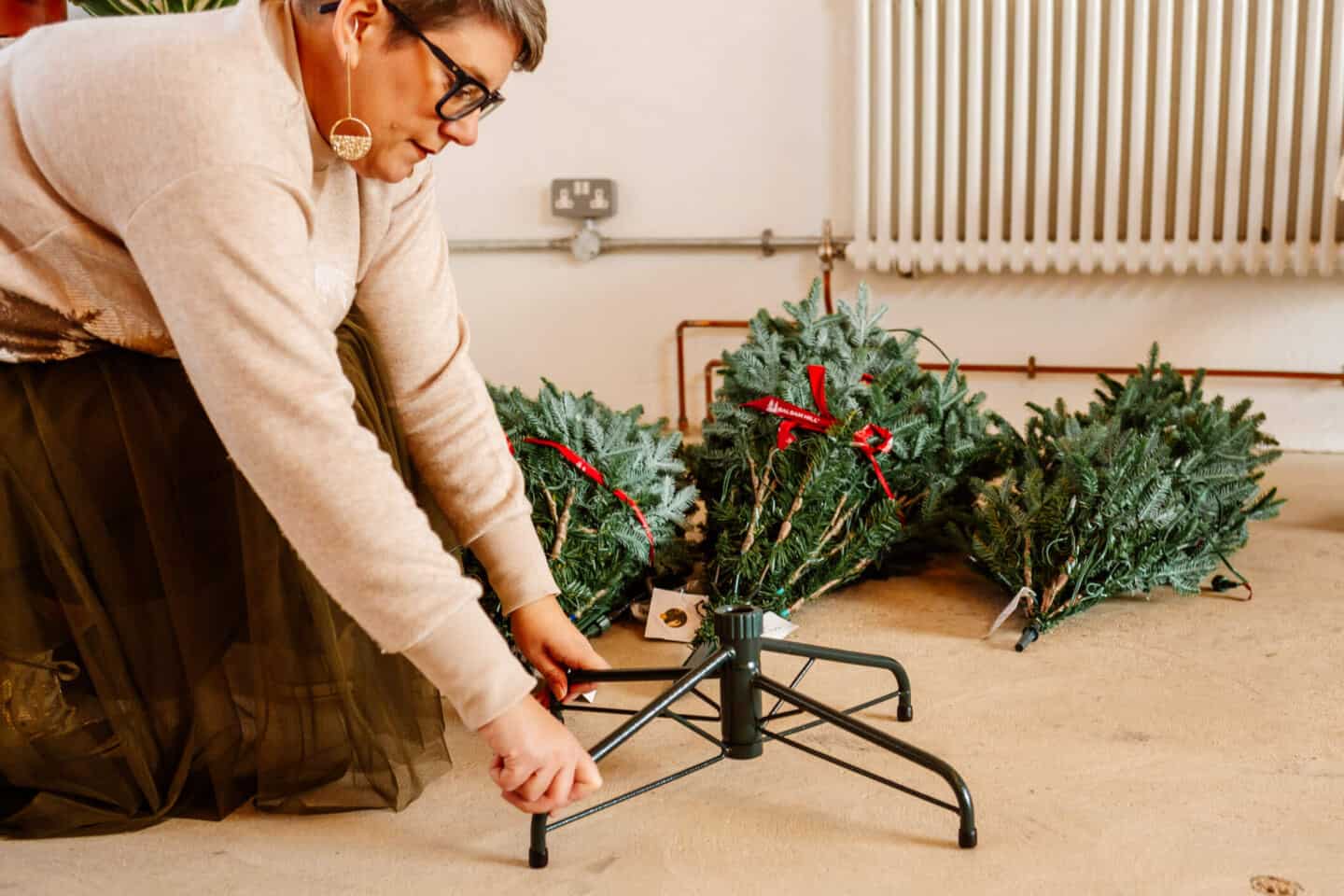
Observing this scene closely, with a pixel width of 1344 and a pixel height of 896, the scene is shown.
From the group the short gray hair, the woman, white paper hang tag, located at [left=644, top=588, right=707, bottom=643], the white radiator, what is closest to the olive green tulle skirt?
the woman

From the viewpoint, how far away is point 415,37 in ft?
3.63

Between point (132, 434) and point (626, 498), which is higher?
point (132, 434)

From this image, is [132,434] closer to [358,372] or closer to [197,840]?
[358,372]

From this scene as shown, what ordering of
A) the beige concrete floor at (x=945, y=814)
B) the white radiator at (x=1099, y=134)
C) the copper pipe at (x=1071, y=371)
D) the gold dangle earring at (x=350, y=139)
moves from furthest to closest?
the copper pipe at (x=1071, y=371)
the white radiator at (x=1099, y=134)
the beige concrete floor at (x=945, y=814)
the gold dangle earring at (x=350, y=139)

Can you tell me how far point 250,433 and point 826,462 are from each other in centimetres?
114

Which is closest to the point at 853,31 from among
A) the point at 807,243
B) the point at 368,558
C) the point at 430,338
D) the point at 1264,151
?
the point at 807,243

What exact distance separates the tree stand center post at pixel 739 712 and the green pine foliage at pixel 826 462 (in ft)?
1.56

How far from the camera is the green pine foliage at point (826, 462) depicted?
2031mm

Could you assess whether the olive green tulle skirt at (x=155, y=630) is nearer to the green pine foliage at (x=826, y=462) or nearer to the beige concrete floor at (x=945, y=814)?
the beige concrete floor at (x=945, y=814)

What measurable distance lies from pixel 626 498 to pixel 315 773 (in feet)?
2.25

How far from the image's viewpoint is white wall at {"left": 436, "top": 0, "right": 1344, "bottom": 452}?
3.33m

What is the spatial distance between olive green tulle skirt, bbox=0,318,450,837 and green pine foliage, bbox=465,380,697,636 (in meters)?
0.47

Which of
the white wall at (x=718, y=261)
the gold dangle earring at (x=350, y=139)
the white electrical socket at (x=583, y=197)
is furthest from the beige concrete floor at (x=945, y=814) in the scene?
the white electrical socket at (x=583, y=197)

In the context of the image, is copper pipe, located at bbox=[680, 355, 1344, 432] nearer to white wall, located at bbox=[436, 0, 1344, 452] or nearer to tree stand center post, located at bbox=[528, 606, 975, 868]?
white wall, located at bbox=[436, 0, 1344, 452]
